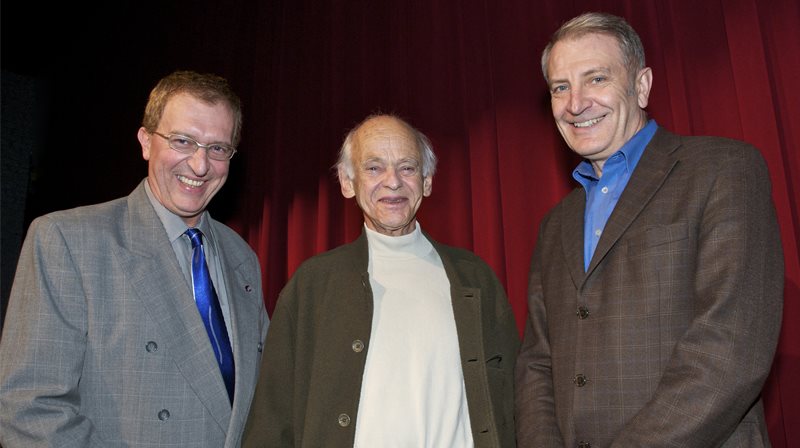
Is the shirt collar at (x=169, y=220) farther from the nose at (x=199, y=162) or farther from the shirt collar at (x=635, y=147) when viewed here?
the shirt collar at (x=635, y=147)

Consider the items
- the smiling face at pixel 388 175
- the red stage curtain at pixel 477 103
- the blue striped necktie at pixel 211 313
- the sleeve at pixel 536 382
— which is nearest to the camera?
the sleeve at pixel 536 382

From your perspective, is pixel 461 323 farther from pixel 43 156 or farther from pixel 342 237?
pixel 43 156

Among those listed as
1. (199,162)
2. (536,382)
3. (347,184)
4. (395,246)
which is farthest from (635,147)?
(199,162)

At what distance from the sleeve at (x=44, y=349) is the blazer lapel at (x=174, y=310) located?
18 centimetres

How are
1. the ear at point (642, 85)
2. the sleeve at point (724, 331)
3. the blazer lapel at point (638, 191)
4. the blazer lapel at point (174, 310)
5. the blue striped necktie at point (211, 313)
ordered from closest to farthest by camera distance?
the sleeve at point (724, 331)
the blazer lapel at point (638, 191)
the ear at point (642, 85)
the blazer lapel at point (174, 310)
the blue striped necktie at point (211, 313)

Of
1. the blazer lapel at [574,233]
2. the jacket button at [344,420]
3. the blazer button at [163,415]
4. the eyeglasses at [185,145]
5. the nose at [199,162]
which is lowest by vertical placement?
the jacket button at [344,420]

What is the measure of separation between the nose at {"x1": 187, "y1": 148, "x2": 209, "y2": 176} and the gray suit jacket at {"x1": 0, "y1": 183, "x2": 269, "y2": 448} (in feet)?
0.88

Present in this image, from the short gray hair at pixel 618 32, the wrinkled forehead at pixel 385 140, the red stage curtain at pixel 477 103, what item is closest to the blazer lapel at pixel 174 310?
the wrinkled forehead at pixel 385 140

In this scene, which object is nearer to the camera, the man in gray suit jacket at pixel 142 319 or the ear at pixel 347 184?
Answer: the man in gray suit jacket at pixel 142 319

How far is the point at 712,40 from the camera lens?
2441 mm

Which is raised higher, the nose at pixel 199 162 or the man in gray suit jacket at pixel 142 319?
the nose at pixel 199 162

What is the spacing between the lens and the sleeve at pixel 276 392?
1873 millimetres

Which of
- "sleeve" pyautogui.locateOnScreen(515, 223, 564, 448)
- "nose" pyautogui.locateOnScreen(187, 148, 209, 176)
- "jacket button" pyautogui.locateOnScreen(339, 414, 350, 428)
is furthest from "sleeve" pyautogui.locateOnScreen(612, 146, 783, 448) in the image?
"nose" pyautogui.locateOnScreen(187, 148, 209, 176)

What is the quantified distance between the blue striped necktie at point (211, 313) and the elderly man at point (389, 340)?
6.6 inches
